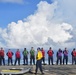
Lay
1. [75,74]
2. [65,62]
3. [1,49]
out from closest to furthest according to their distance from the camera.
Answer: [75,74], [1,49], [65,62]

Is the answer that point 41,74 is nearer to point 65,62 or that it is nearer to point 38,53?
point 38,53

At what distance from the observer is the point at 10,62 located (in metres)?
42.4

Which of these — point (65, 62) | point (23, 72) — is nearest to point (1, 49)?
point (65, 62)

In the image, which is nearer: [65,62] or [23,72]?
[23,72]

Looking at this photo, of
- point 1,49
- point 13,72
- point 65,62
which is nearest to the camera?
point 13,72

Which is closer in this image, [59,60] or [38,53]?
[38,53]

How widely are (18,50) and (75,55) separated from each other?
782cm

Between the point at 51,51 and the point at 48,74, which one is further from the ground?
the point at 51,51

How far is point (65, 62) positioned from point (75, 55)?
2.26m

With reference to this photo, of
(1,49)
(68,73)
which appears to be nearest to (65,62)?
(1,49)

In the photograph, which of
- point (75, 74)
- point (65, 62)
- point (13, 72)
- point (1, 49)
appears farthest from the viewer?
point (65, 62)

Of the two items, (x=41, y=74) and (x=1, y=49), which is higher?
(x=1, y=49)

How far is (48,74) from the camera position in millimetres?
29719

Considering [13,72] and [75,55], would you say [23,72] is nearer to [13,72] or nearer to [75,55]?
[13,72]
